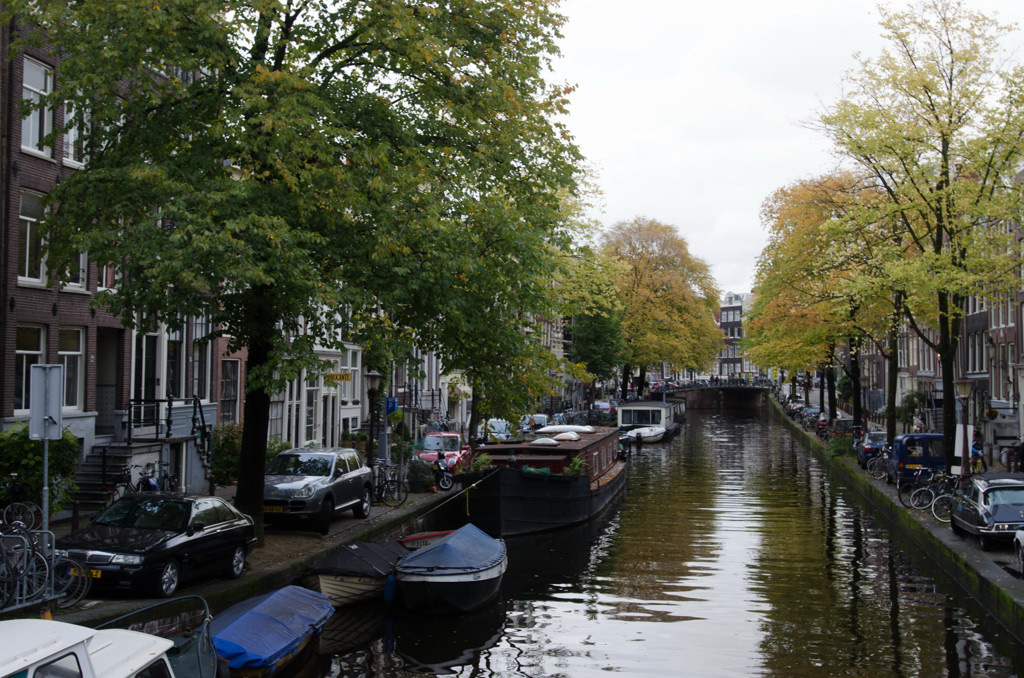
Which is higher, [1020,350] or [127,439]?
[1020,350]

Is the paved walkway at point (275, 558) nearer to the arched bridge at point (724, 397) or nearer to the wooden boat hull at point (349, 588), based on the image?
the wooden boat hull at point (349, 588)

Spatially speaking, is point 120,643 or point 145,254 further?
point 145,254

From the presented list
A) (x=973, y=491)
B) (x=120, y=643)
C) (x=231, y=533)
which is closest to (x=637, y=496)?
(x=973, y=491)

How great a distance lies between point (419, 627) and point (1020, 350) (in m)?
34.1

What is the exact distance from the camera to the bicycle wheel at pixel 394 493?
2636 centimetres

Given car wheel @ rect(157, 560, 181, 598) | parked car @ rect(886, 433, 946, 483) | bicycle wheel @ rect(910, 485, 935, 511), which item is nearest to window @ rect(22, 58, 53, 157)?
car wheel @ rect(157, 560, 181, 598)

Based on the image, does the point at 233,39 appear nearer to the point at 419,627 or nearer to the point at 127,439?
the point at 419,627

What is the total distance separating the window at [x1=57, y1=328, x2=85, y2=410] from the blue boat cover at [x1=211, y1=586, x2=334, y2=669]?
12.2 metres

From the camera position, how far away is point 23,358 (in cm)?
2195

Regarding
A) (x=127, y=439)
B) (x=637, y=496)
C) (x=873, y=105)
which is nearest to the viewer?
(x=127, y=439)

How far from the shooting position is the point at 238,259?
Answer: 44.8ft

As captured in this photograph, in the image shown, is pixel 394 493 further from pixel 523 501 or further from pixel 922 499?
pixel 922 499

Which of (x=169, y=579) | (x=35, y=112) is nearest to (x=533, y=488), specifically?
(x=169, y=579)

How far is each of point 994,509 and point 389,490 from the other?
15.5 metres
